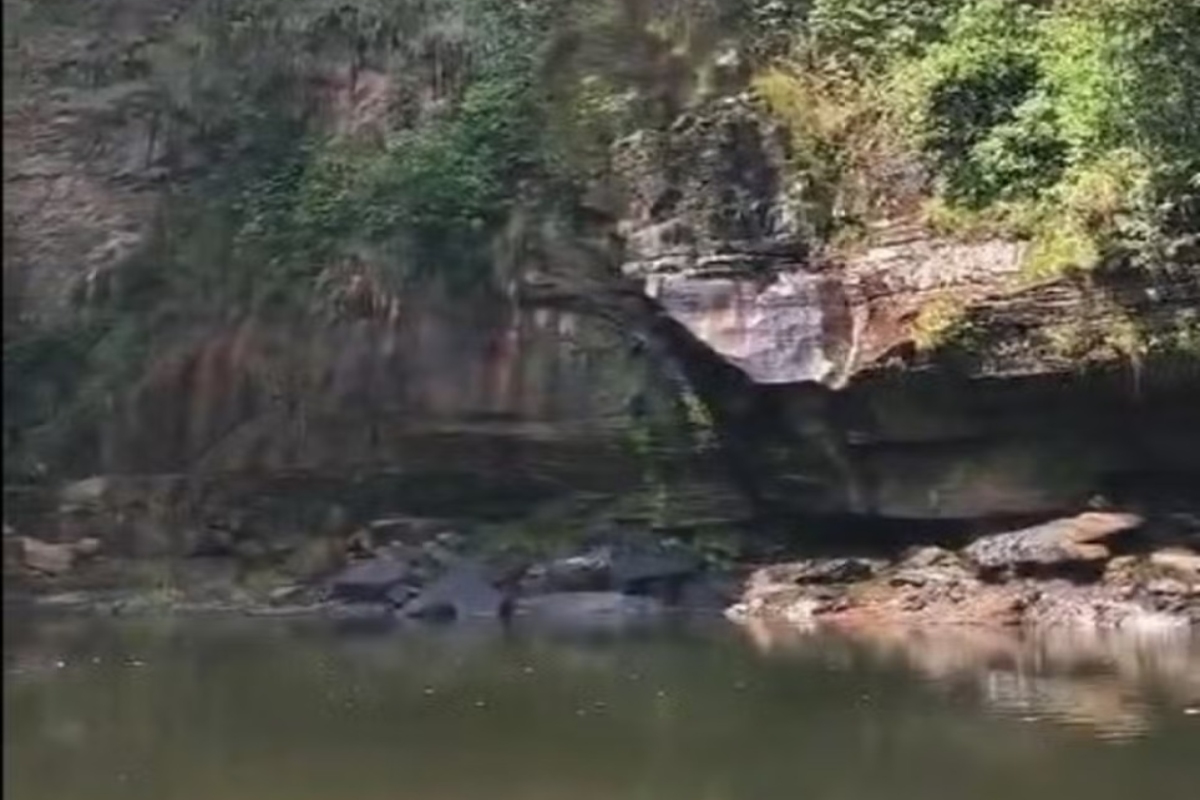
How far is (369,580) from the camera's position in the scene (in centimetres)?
2228

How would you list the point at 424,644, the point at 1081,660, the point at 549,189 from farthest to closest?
the point at 549,189 < the point at 424,644 < the point at 1081,660

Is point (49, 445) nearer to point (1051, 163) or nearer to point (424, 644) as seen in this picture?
point (424, 644)

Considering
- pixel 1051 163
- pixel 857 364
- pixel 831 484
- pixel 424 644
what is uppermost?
pixel 1051 163

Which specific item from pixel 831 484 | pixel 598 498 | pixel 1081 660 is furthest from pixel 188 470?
pixel 1081 660

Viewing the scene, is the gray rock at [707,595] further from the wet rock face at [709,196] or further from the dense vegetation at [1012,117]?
the dense vegetation at [1012,117]

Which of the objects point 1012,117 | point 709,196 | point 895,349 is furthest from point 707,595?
point 1012,117

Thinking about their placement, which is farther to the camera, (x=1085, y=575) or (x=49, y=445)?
(x=1085, y=575)

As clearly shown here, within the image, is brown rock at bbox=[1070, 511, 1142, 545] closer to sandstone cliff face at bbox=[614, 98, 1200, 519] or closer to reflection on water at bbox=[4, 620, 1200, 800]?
sandstone cliff face at bbox=[614, 98, 1200, 519]

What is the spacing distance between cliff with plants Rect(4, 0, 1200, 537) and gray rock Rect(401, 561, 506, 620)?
178cm

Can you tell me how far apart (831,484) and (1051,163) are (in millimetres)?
4672

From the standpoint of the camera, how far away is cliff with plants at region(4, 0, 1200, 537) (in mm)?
20516

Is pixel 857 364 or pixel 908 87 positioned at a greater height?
pixel 908 87

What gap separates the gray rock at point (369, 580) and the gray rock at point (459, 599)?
1.46ft

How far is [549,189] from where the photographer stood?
2350 centimetres
